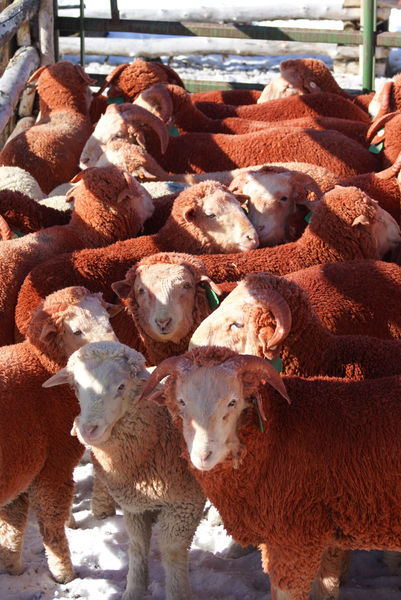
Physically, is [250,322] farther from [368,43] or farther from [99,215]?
[368,43]

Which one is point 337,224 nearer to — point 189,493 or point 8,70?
point 189,493

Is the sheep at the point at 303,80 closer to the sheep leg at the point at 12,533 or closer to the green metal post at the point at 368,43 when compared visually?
the green metal post at the point at 368,43

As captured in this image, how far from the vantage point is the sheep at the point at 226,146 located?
6855 mm

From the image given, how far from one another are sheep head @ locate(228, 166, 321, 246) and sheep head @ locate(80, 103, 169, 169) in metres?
1.29

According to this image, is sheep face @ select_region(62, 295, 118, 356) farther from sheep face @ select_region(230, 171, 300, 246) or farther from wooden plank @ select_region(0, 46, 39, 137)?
wooden plank @ select_region(0, 46, 39, 137)

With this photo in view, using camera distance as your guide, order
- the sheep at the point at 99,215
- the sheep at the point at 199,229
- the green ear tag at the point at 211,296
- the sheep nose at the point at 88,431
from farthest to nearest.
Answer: the sheep at the point at 99,215, the sheep at the point at 199,229, the green ear tag at the point at 211,296, the sheep nose at the point at 88,431

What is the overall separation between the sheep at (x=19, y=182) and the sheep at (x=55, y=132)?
56 cm

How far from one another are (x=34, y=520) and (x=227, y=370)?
6.79 feet

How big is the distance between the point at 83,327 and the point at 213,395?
47.0 inches

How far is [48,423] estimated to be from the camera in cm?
404

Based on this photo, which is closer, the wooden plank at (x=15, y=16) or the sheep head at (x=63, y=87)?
the wooden plank at (x=15, y=16)

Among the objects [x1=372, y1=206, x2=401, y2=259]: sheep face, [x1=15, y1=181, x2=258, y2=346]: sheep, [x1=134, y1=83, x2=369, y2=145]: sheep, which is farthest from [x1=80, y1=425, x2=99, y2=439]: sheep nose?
[x1=134, y1=83, x2=369, y2=145]: sheep

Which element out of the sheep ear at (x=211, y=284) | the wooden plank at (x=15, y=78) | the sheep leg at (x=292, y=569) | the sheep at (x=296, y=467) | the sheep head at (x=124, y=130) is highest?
the wooden plank at (x=15, y=78)

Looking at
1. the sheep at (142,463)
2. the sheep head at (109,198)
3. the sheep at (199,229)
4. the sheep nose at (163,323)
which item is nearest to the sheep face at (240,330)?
the sheep at (142,463)
